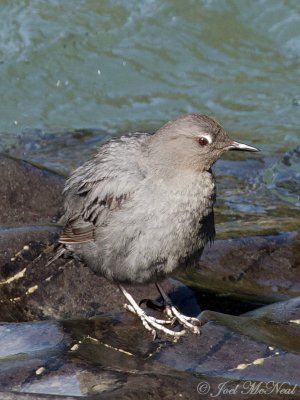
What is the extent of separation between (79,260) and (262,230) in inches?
68.6

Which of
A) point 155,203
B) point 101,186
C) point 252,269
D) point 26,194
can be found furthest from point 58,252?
point 26,194

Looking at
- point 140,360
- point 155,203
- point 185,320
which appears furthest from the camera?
point 155,203

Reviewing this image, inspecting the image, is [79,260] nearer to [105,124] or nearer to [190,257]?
[190,257]

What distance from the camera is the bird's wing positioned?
18.2 feet

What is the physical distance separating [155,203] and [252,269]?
1548mm

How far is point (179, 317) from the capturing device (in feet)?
17.6

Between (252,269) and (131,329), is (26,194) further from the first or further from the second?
(131,329)

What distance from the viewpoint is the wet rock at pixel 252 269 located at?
257 inches

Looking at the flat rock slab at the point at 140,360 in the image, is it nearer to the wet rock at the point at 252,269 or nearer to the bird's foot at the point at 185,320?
the bird's foot at the point at 185,320

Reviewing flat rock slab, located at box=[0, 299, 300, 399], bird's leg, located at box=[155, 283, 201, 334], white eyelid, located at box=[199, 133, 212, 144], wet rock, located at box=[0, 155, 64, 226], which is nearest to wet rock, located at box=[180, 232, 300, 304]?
bird's leg, located at box=[155, 283, 201, 334]

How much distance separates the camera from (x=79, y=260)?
6.02 metres

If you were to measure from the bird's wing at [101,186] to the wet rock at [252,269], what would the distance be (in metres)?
0.94

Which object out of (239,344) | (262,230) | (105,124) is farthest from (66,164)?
(239,344)

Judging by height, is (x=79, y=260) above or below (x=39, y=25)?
below
